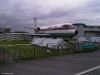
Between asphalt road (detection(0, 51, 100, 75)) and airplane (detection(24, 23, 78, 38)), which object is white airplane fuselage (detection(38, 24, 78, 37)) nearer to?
airplane (detection(24, 23, 78, 38))

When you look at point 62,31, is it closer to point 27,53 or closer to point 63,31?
point 63,31

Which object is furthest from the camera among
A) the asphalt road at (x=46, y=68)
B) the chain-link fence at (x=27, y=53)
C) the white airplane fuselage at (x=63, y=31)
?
the white airplane fuselage at (x=63, y=31)

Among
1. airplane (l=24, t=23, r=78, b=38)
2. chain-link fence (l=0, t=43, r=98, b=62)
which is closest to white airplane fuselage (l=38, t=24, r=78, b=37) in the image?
airplane (l=24, t=23, r=78, b=38)

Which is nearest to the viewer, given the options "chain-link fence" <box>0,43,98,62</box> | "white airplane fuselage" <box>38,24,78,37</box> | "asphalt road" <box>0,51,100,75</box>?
"asphalt road" <box>0,51,100,75</box>

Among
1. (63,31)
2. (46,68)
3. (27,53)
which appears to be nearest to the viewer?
(46,68)

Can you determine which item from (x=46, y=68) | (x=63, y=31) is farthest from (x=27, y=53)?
(x=63, y=31)

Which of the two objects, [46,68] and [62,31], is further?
[62,31]

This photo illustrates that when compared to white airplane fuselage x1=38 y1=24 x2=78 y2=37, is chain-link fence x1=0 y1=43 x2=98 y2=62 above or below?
below

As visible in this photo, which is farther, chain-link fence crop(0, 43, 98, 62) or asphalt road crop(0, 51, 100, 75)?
chain-link fence crop(0, 43, 98, 62)

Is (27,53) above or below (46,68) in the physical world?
above

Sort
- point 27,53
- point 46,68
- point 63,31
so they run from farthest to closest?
point 63,31
point 27,53
point 46,68

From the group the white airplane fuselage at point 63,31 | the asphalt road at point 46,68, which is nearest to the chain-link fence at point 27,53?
the asphalt road at point 46,68

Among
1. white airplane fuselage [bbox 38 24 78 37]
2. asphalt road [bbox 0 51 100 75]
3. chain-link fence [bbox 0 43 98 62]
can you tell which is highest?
white airplane fuselage [bbox 38 24 78 37]

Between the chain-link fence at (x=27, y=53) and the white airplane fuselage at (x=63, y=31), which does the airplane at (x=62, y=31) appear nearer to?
the white airplane fuselage at (x=63, y=31)
